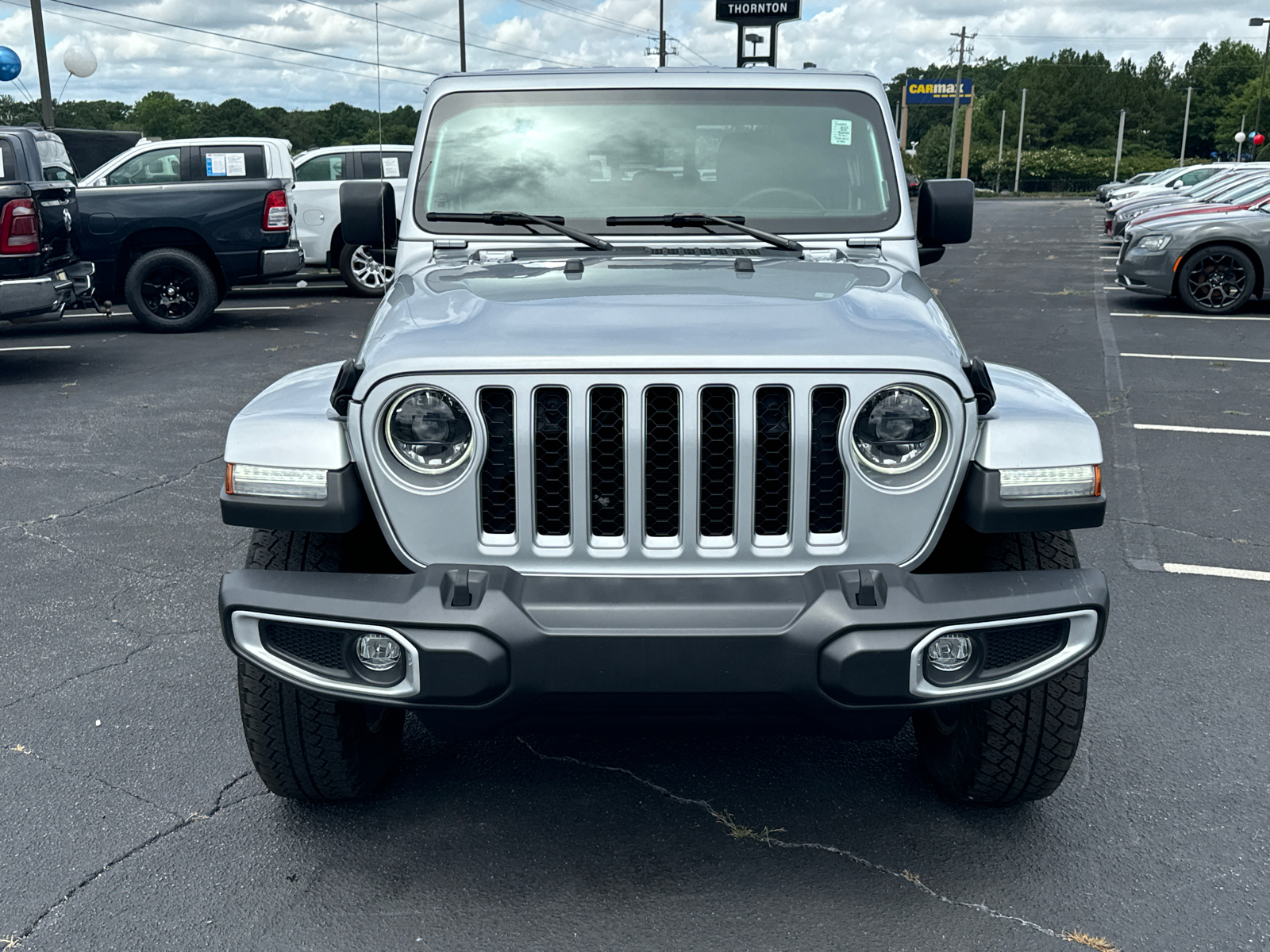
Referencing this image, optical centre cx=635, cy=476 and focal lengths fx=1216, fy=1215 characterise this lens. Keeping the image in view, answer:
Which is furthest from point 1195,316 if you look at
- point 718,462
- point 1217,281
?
point 718,462

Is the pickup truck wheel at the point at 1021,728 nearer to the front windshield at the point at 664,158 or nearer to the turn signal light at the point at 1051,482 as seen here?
the turn signal light at the point at 1051,482

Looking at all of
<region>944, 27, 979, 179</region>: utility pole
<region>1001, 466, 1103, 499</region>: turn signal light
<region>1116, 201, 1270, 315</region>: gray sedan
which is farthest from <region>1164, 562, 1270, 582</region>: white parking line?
<region>944, 27, 979, 179</region>: utility pole

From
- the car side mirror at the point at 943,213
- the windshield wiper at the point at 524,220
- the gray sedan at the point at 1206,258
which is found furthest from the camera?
the gray sedan at the point at 1206,258

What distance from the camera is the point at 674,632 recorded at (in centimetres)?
242

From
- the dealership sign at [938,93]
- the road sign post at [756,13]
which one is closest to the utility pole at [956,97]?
the dealership sign at [938,93]

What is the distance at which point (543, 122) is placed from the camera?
4051 mm

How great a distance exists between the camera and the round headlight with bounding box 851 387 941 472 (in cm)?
259

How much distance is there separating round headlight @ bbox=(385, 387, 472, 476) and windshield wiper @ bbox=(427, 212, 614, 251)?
1.23m

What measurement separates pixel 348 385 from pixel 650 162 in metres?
1.64

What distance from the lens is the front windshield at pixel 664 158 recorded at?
392 cm

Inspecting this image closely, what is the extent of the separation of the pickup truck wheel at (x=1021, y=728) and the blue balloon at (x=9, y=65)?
18874mm

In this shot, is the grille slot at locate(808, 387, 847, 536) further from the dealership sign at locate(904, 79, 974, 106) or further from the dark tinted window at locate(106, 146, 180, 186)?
the dealership sign at locate(904, 79, 974, 106)

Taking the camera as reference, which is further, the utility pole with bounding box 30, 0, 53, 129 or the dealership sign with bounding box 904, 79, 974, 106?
the dealership sign with bounding box 904, 79, 974, 106

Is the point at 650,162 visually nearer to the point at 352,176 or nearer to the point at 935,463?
the point at 935,463
